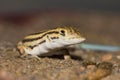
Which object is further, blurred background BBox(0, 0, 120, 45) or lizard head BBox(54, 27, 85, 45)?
blurred background BBox(0, 0, 120, 45)

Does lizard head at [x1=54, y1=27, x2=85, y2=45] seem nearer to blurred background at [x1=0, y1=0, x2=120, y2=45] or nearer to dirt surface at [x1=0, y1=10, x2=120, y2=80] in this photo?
dirt surface at [x1=0, y1=10, x2=120, y2=80]

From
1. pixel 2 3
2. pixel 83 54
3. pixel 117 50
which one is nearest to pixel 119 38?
pixel 117 50

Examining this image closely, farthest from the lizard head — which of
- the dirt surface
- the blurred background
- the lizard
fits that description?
the blurred background

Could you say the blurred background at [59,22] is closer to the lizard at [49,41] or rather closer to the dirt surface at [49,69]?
the lizard at [49,41]

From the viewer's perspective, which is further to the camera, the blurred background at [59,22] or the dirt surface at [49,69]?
the blurred background at [59,22]

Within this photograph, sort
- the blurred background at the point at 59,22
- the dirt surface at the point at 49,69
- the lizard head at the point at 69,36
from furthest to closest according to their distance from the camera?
the blurred background at the point at 59,22 < the lizard head at the point at 69,36 < the dirt surface at the point at 49,69

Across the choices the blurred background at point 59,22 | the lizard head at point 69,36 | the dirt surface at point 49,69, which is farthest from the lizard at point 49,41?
the blurred background at point 59,22

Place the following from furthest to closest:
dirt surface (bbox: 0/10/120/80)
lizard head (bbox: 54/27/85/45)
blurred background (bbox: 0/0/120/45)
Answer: blurred background (bbox: 0/0/120/45), lizard head (bbox: 54/27/85/45), dirt surface (bbox: 0/10/120/80)

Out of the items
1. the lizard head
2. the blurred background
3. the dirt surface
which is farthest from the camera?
the blurred background

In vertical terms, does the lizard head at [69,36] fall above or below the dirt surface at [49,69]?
above

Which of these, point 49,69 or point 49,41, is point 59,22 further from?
point 49,69
